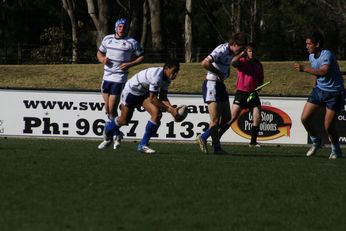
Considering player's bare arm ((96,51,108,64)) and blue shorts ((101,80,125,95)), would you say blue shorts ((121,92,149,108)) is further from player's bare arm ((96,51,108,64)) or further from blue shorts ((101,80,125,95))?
player's bare arm ((96,51,108,64))

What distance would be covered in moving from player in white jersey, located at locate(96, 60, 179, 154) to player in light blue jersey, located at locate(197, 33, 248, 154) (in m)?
0.72

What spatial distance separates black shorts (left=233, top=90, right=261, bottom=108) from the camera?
57.1 feet

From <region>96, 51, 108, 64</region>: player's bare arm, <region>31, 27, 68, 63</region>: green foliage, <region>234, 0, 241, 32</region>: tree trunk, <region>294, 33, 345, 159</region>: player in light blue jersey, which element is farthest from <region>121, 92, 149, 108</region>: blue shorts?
<region>234, 0, 241, 32</region>: tree trunk

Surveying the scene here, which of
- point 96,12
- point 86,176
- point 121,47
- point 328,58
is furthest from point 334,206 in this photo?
point 96,12

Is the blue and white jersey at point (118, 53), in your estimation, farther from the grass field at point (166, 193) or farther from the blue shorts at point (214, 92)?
the grass field at point (166, 193)

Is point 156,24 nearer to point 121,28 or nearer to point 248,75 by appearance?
point 248,75

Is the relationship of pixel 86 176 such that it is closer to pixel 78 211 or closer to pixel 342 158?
pixel 78 211

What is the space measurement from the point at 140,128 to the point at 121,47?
459 centimetres

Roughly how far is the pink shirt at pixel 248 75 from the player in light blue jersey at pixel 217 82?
10.5 feet

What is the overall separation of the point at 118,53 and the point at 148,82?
1.70 metres

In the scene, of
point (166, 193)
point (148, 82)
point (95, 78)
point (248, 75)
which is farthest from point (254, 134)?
point (95, 78)

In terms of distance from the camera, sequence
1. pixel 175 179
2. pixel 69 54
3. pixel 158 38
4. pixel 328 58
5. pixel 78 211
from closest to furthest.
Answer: pixel 78 211 < pixel 175 179 < pixel 328 58 < pixel 158 38 < pixel 69 54

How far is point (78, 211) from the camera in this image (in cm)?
780

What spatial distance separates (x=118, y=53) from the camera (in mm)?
15227
